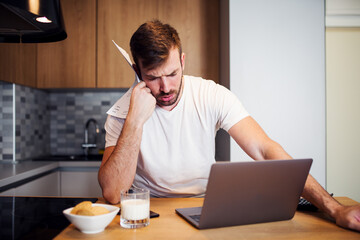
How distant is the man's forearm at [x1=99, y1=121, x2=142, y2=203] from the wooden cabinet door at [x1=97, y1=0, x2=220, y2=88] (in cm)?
151

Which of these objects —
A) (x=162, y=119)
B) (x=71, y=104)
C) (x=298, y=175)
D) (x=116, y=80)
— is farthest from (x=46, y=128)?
(x=298, y=175)

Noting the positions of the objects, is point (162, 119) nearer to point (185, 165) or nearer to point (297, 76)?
point (185, 165)

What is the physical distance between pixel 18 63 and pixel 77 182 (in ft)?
3.40

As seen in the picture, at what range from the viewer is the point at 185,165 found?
1.41 m

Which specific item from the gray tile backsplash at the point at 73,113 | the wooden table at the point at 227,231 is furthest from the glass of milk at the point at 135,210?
the gray tile backsplash at the point at 73,113

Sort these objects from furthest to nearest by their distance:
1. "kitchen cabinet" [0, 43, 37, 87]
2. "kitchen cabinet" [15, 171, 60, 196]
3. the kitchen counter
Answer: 1. "kitchen cabinet" [0, 43, 37, 87]
2. "kitchen cabinet" [15, 171, 60, 196]
3. the kitchen counter

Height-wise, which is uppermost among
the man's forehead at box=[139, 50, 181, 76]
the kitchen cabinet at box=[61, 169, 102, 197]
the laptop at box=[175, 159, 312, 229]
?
the man's forehead at box=[139, 50, 181, 76]

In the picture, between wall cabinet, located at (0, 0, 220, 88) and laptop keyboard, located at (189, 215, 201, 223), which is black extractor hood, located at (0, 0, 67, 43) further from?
wall cabinet, located at (0, 0, 220, 88)

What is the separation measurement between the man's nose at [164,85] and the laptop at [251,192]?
0.59 metres

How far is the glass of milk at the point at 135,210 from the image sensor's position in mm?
858

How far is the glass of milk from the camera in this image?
86 cm

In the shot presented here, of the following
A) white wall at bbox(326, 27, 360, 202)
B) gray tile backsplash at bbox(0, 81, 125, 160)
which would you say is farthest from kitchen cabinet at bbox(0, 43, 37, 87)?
white wall at bbox(326, 27, 360, 202)

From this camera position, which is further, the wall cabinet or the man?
the wall cabinet

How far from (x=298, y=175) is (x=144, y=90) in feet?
2.36
